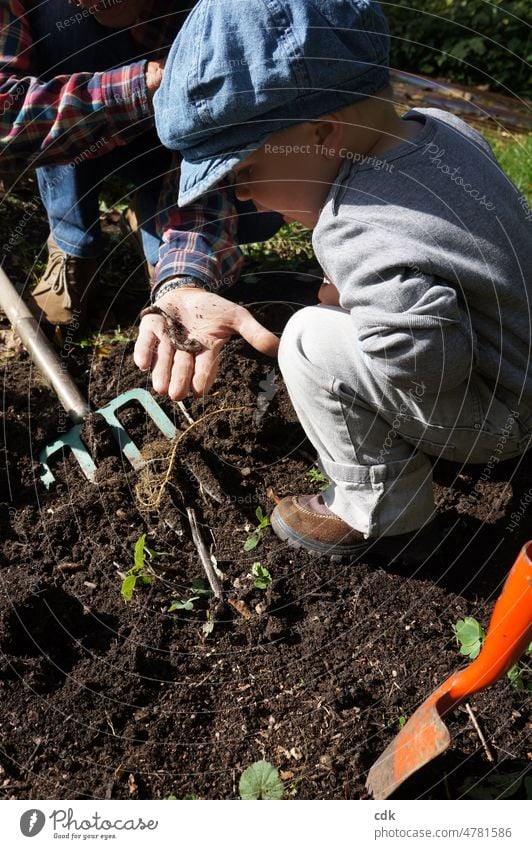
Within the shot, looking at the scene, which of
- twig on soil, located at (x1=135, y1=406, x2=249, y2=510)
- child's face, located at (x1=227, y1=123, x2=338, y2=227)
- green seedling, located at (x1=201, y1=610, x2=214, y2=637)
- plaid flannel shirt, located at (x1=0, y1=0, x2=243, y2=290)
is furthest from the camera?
plaid flannel shirt, located at (x1=0, y1=0, x2=243, y2=290)

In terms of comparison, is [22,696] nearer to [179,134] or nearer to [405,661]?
[405,661]

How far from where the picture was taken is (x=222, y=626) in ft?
6.26

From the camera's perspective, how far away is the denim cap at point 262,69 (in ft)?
4.78

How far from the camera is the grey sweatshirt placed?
1.52 m

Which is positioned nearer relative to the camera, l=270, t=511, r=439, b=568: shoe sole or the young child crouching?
the young child crouching

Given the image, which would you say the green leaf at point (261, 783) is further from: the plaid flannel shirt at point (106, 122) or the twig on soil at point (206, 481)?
the plaid flannel shirt at point (106, 122)

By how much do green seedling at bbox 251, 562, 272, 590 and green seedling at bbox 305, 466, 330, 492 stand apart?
319 mm

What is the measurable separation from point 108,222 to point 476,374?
191cm

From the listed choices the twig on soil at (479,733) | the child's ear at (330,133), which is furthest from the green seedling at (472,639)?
the child's ear at (330,133)

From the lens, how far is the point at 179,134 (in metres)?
1.59

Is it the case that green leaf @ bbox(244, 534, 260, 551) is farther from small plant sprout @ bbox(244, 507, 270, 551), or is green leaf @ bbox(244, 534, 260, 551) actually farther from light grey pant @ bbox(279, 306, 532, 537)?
light grey pant @ bbox(279, 306, 532, 537)

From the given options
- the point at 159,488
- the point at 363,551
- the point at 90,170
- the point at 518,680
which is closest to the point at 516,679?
the point at 518,680

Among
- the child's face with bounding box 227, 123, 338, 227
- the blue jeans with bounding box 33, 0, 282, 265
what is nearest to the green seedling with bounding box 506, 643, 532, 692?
the child's face with bounding box 227, 123, 338, 227

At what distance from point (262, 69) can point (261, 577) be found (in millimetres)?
1127
